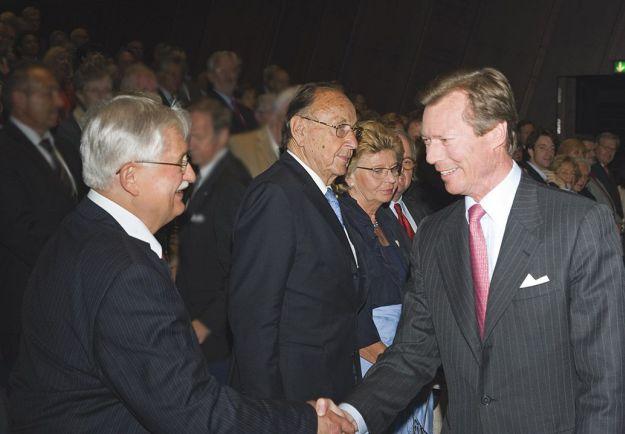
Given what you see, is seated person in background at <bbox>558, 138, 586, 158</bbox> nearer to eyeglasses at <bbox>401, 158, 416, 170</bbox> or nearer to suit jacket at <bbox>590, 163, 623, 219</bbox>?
suit jacket at <bbox>590, 163, 623, 219</bbox>

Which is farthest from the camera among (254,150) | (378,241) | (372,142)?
(372,142)

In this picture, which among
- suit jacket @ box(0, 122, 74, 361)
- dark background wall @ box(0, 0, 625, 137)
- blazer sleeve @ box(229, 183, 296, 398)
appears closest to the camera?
blazer sleeve @ box(229, 183, 296, 398)

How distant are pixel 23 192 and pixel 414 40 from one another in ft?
25.7

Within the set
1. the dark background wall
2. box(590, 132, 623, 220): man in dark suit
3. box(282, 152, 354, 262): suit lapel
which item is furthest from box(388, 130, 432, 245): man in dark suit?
the dark background wall

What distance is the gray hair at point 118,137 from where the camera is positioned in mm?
1843

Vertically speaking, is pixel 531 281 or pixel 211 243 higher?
pixel 531 281

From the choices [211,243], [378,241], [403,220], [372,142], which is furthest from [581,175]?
[211,243]

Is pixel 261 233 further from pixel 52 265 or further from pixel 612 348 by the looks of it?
pixel 612 348

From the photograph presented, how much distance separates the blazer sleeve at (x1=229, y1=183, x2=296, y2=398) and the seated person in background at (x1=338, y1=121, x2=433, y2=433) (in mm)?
494

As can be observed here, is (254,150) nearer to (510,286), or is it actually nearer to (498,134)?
(498,134)

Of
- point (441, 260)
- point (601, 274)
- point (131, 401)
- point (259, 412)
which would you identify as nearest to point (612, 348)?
point (601, 274)

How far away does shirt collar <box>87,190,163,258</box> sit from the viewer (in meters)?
1.84

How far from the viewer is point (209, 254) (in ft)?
9.56

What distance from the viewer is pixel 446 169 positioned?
2066 millimetres
